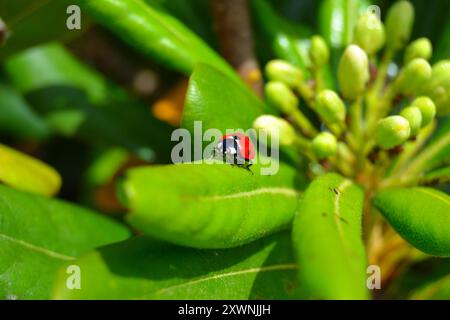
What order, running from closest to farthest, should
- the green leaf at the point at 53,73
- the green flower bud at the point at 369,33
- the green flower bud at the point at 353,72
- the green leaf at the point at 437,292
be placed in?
1. the green leaf at the point at 437,292
2. the green flower bud at the point at 353,72
3. the green flower bud at the point at 369,33
4. the green leaf at the point at 53,73

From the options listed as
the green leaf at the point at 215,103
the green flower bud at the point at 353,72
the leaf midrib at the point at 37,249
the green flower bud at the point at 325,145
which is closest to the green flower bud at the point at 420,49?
the green flower bud at the point at 353,72

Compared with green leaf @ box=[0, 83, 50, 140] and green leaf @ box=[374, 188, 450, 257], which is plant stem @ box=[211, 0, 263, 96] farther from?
green leaf @ box=[0, 83, 50, 140]

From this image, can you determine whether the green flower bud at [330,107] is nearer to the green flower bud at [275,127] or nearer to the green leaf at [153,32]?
the green flower bud at [275,127]

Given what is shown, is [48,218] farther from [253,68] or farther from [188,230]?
[253,68]

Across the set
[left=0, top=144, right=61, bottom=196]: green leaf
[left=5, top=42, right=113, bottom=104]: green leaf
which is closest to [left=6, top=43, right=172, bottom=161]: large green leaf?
[left=5, top=42, right=113, bottom=104]: green leaf

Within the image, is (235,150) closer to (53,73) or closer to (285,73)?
(285,73)

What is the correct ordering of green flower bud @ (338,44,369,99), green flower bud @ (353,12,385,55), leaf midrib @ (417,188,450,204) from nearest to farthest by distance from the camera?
1. leaf midrib @ (417,188,450,204)
2. green flower bud @ (338,44,369,99)
3. green flower bud @ (353,12,385,55)
